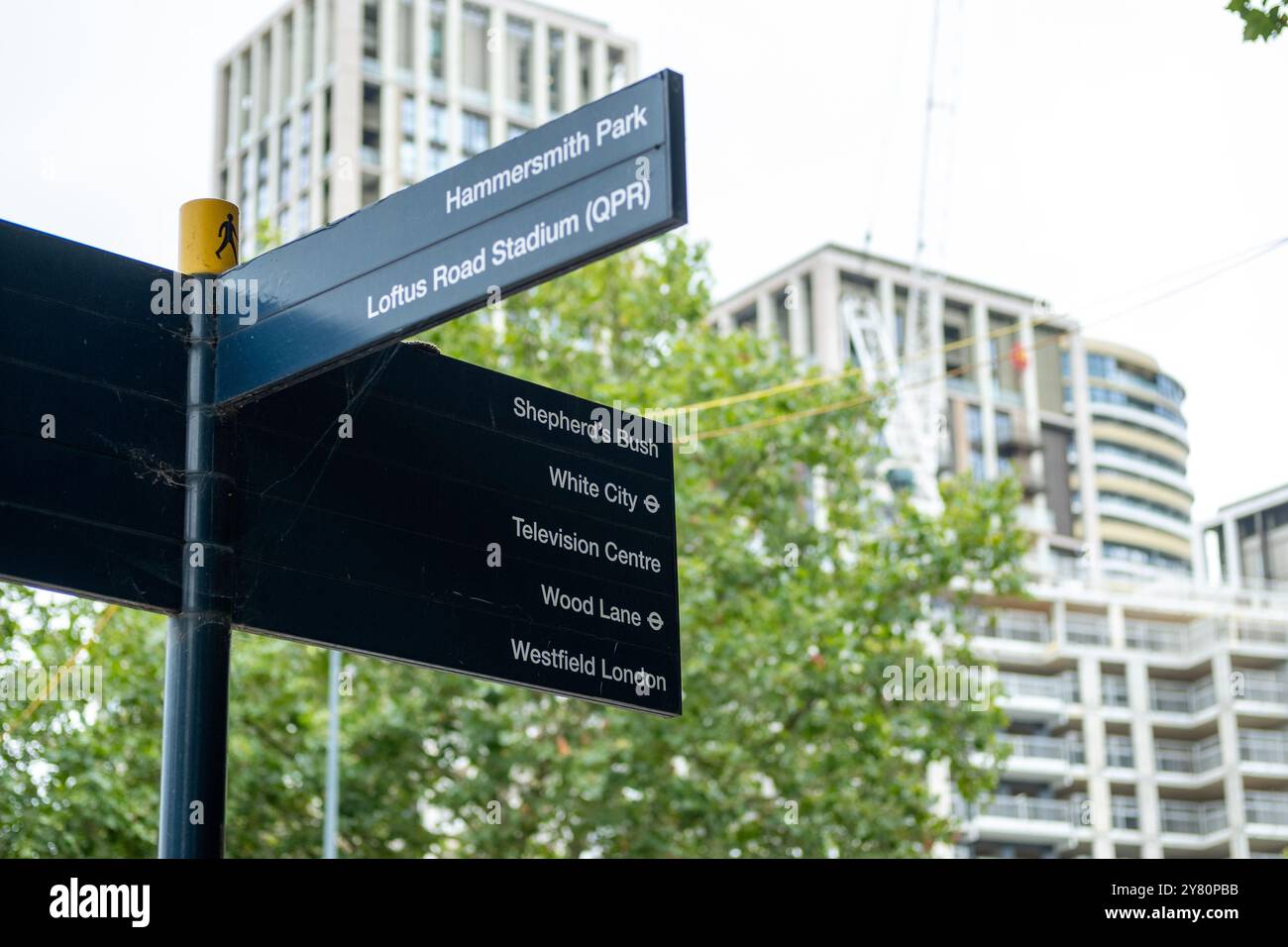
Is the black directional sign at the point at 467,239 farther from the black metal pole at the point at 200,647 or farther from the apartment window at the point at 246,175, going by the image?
the apartment window at the point at 246,175

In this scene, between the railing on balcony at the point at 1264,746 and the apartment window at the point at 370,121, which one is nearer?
the apartment window at the point at 370,121

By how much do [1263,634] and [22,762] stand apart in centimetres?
8821

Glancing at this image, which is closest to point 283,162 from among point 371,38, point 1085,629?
point 371,38

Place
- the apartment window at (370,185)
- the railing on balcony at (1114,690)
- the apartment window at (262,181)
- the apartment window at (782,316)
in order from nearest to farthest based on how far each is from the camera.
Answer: the apartment window at (370,185) < the apartment window at (262,181) < the railing on balcony at (1114,690) < the apartment window at (782,316)

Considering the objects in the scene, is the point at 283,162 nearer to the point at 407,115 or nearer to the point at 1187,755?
the point at 407,115

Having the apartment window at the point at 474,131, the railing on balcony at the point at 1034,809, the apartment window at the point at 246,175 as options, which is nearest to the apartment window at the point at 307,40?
the apartment window at the point at 246,175

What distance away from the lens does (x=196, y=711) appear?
13.3 ft

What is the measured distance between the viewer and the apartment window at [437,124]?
3300 inches

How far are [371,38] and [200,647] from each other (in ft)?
278

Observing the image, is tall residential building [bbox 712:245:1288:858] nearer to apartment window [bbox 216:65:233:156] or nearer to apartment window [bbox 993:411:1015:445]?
apartment window [bbox 993:411:1015:445]

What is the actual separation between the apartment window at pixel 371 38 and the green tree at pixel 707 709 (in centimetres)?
6098

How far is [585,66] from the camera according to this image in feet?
284
